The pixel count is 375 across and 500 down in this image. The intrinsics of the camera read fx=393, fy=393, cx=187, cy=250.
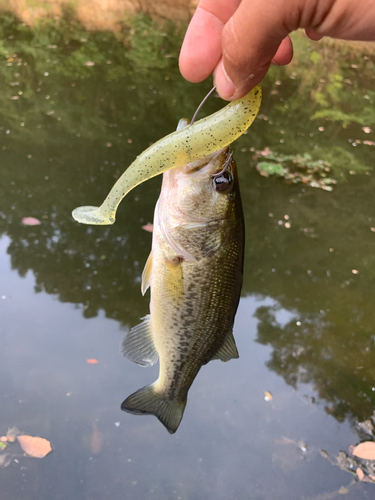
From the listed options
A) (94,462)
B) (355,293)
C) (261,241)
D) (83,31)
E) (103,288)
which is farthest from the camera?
(83,31)

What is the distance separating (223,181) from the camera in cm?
163

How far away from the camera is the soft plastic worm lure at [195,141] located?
1341mm

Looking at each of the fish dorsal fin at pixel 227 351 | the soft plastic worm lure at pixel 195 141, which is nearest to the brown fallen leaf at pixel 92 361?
the fish dorsal fin at pixel 227 351

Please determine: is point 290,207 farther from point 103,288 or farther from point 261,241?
point 103,288

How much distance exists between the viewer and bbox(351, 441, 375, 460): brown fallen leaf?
9.56 ft

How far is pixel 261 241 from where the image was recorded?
4.59 m

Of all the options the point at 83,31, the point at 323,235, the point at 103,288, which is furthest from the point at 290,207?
the point at 83,31

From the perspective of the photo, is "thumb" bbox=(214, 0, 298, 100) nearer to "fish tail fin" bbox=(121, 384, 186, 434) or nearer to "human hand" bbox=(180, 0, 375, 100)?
"human hand" bbox=(180, 0, 375, 100)

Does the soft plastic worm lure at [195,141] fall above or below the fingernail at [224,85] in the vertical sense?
below

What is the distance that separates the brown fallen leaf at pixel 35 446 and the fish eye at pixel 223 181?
7.31 feet

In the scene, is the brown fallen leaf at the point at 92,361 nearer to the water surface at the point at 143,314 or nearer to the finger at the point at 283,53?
the water surface at the point at 143,314

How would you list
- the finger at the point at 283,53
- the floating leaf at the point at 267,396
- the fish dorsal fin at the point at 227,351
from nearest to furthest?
the finger at the point at 283,53
the fish dorsal fin at the point at 227,351
the floating leaf at the point at 267,396

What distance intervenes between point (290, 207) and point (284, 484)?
329cm

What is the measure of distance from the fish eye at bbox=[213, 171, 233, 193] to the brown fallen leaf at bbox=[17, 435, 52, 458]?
2227 millimetres
